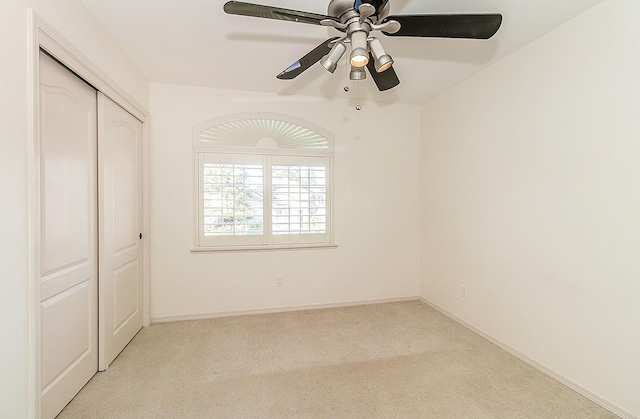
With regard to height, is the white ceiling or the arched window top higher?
the white ceiling

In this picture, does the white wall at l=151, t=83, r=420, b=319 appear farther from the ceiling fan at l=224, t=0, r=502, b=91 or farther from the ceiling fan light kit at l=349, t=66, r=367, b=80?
the ceiling fan at l=224, t=0, r=502, b=91

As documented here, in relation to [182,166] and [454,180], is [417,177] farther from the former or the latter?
[182,166]

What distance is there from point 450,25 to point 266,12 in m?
0.91

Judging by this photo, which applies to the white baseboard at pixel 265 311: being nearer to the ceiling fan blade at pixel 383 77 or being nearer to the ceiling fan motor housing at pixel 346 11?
the ceiling fan blade at pixel 383 77

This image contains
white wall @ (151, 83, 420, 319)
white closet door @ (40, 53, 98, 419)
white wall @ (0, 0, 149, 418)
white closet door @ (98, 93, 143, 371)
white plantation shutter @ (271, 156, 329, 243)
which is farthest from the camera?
white plantation shutter @ (271, 156, 329, 243)

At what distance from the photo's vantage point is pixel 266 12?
132cm

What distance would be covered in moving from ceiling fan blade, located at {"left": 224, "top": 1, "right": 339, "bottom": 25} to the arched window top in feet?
6.21

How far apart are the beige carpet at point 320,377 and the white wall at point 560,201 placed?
30 cm

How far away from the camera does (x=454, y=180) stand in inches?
122

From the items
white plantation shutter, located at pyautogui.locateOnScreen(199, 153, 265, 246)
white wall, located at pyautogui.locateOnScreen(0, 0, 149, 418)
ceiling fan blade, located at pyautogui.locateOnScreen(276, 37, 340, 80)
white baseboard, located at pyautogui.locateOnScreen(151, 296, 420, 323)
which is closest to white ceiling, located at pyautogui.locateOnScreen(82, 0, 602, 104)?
ceiling fan blade, located at pyautogui.locateOnScreen(276, 37, 340, 80)

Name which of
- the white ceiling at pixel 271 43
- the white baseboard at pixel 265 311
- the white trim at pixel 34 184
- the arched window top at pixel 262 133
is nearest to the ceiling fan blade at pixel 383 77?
the white ceiling at pixel 271 43

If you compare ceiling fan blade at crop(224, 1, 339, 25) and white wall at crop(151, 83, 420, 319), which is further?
white wall at crop(151, 83, 420, 319)

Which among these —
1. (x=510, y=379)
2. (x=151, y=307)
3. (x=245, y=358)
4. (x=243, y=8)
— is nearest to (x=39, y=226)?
(x=243, y=8)

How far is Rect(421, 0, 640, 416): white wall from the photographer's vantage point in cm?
169
